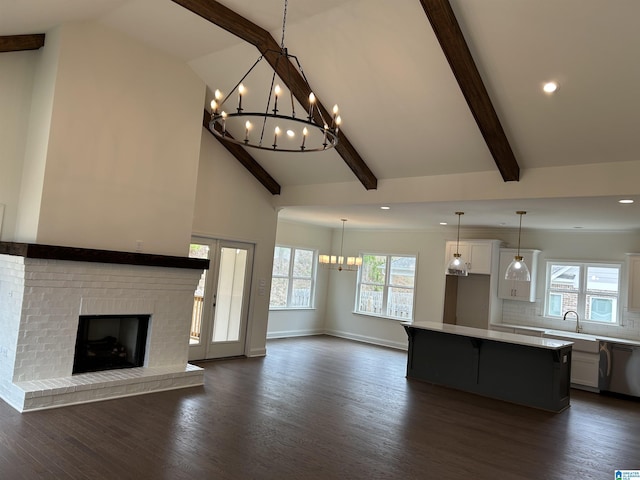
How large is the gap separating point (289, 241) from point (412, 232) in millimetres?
2729

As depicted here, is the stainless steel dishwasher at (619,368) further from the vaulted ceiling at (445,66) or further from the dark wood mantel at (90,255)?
the dark wood mantel at (90,255)

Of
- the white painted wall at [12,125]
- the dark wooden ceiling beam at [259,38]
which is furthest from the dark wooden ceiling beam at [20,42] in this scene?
the dark wooden ceiling beam at [259,38]

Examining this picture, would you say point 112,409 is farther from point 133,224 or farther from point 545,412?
point 545,412

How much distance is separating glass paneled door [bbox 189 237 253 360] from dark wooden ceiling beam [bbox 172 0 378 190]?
261 cm

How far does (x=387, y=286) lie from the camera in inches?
415

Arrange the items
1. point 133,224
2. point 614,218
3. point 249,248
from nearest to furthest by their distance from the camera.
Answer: point 133,224
point 614,218
point 249,248

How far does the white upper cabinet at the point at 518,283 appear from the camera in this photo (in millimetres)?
8195

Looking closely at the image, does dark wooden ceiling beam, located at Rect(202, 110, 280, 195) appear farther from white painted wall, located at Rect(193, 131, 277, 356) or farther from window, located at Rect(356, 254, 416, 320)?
window, located at Rect(356, 254, 416, 320)

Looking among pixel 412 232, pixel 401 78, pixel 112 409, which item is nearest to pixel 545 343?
pixel 401 78

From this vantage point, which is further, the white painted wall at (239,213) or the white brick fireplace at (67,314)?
the white painted wall at (239,213)

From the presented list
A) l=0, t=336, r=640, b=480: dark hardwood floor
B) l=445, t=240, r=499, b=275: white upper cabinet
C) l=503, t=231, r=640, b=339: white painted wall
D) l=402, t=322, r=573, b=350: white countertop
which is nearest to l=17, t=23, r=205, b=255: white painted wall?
l=0, t=336, r=640, b=480: dark hardwood floor

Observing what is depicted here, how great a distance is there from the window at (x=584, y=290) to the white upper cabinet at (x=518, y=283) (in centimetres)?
30

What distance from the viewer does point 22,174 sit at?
5.15m

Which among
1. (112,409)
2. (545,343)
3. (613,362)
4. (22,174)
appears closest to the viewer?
(112,409)
